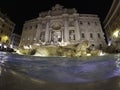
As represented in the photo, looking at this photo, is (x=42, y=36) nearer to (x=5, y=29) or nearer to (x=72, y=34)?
(x=72, y=34)

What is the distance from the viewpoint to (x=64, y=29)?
144ft

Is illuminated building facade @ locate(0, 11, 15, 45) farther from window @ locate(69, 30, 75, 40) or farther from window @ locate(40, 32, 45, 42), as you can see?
window @ locate(69, 30, 75, 40)

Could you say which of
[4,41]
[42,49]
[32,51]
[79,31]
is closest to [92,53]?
[42,49]

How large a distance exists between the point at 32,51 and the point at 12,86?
21706 mm

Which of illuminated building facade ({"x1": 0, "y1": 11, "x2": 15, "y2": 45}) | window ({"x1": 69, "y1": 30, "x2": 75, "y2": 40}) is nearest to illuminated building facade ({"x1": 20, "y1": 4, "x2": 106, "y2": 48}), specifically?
window ({"x1": 69, "y1": 30, "x2": 75, "y2": 40})

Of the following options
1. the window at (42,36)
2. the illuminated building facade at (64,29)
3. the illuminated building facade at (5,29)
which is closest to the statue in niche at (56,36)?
the illuminated building facade at (64,29)

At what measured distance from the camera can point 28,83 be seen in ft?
9.50

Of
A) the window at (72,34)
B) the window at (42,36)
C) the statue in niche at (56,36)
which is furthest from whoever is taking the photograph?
the window at (42,36)

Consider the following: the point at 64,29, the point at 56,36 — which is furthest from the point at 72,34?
the point at 56,36

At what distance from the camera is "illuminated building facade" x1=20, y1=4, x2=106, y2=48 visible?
42.2m

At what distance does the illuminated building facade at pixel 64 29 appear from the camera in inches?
1663

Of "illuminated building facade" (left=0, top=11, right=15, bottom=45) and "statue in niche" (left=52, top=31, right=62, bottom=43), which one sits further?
"illuminated building facade" (left=0, top=11, right=15, bottom=45)

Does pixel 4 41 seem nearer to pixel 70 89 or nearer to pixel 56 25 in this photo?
pixel 56 25

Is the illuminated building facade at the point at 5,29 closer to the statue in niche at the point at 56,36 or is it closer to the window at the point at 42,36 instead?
the window at the point at 42,36
